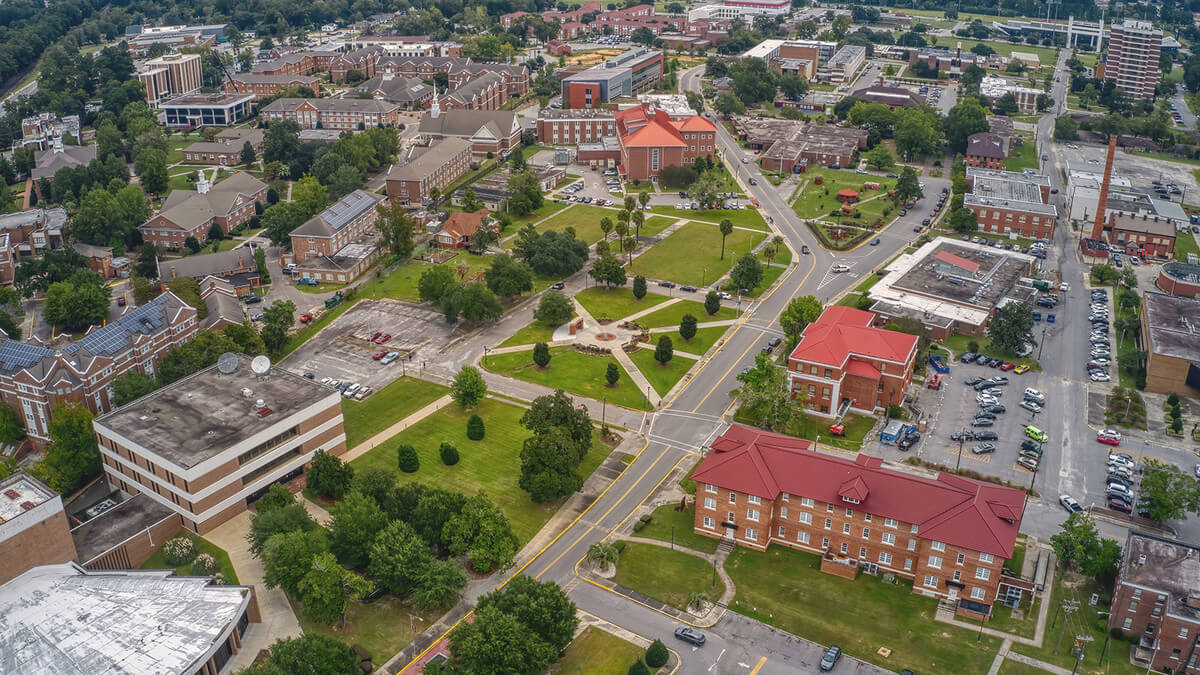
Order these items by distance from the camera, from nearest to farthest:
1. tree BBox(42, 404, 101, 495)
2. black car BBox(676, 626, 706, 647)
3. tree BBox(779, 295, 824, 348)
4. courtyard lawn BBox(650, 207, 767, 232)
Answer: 1. black car BBox(676, 626, 706, 647)
2. tree BBox(42, 404, 101, 495)
3. tree BBox(779, 295, 824, 348)
4. courtyard lawn BBox(650, 207, 767, 232)

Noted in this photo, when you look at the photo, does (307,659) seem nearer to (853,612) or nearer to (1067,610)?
(853,612)

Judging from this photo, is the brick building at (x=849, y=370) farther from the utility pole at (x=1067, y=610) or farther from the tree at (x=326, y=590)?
the tree at (x=326, y=590)

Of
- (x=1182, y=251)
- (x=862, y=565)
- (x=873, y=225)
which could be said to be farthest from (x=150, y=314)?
(x=1182, y=251)

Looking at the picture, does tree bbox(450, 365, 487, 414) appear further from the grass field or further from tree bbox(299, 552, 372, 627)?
tree bbox(299, 552, 372, 627)

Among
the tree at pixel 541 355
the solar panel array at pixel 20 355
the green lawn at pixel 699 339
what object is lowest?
the green lawn at pixel 699 339

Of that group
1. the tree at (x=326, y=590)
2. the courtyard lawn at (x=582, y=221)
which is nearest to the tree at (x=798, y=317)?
the courtyard lawn at (x=582, y=221)

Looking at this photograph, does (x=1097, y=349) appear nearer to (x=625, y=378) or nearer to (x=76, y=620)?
(x=625, y=378)

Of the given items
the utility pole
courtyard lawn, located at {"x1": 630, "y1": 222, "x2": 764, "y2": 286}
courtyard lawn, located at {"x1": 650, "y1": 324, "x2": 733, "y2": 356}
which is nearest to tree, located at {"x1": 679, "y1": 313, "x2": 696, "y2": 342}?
courtyard lawn, located at {"x1": 650, "y1": 324, "x2": 733, "y2": 356}
